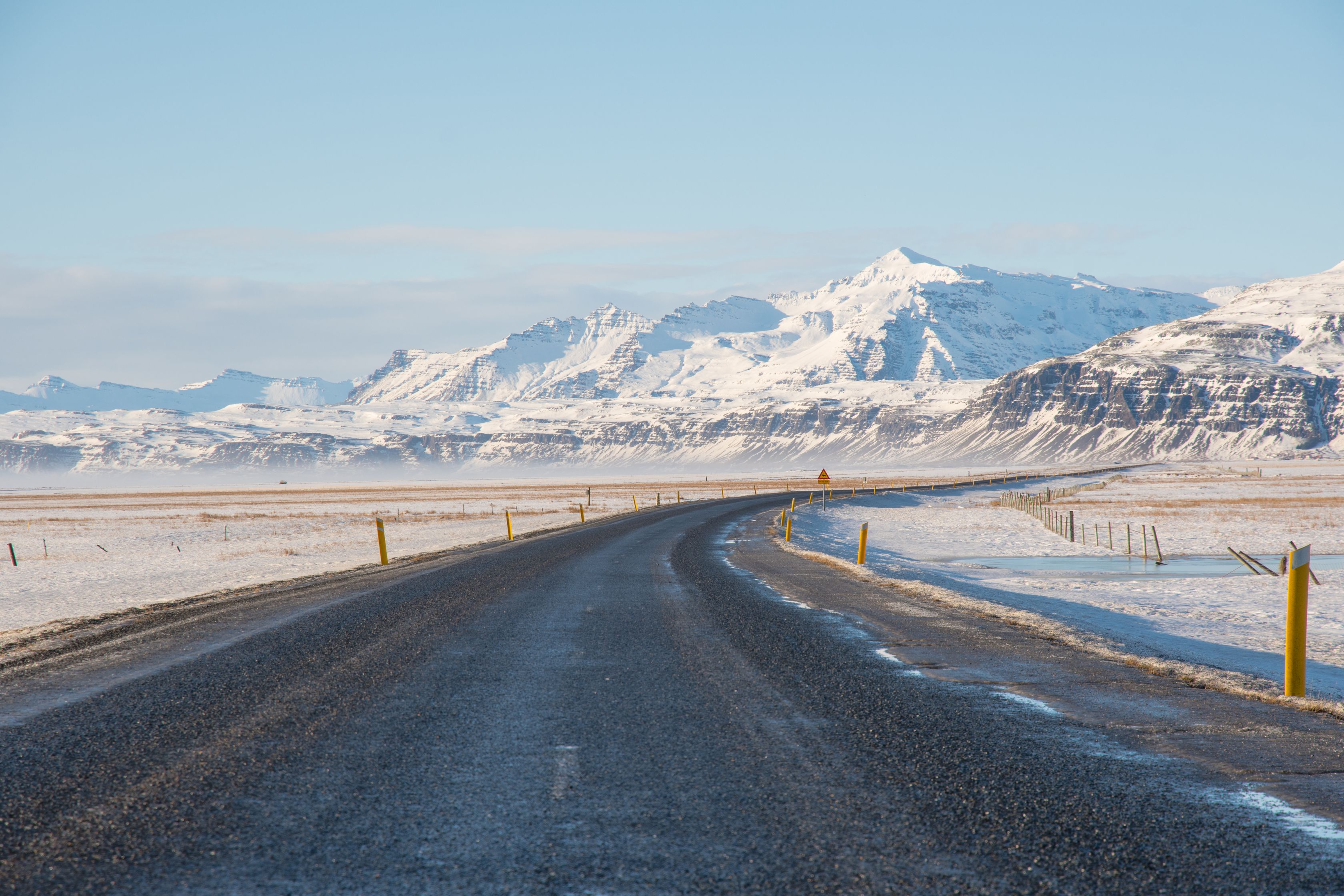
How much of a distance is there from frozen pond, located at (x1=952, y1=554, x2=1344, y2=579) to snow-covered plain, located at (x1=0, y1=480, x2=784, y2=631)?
1781cm

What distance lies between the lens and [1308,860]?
4094 mm

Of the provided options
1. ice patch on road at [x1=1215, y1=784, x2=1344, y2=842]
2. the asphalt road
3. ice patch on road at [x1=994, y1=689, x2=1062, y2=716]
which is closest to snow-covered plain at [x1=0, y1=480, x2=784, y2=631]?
the asphalt road

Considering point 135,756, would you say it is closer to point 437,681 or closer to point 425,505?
point 437,681

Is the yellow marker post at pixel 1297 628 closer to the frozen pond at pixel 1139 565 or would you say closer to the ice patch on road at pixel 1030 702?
the ice patch on road at pixel 1030 702

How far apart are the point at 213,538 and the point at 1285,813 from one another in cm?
4494

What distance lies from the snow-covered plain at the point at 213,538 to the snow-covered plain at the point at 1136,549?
15.3 meters

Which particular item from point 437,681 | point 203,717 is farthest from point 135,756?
point 437,681

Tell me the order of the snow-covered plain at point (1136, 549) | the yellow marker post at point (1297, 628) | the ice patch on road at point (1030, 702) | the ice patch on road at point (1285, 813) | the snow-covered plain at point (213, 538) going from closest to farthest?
1. the ice patch on road at point (1285, 813)
2. the ice patch on road at point (1030, 702)
3. the yellow marker post at point (1297, 628)
4. the snow-covered plain at point (1136, 549)
5. the snow-covered plain at point (213, 538)

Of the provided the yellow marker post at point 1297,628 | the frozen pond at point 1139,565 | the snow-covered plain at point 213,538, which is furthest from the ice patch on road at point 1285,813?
the frozen pond at point 1139,565

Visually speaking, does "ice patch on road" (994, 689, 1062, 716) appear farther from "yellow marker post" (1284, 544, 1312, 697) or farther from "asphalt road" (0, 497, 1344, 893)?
"yellow marker post" (1284, 544, 1312, 697)

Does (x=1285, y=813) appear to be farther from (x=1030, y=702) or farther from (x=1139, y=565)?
(x=1139, y=565)

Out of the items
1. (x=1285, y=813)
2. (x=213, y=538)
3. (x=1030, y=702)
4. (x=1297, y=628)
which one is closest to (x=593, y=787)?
(x=1285, y=813)

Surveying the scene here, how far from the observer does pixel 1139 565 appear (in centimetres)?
2638

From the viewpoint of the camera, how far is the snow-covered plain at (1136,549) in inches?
474
